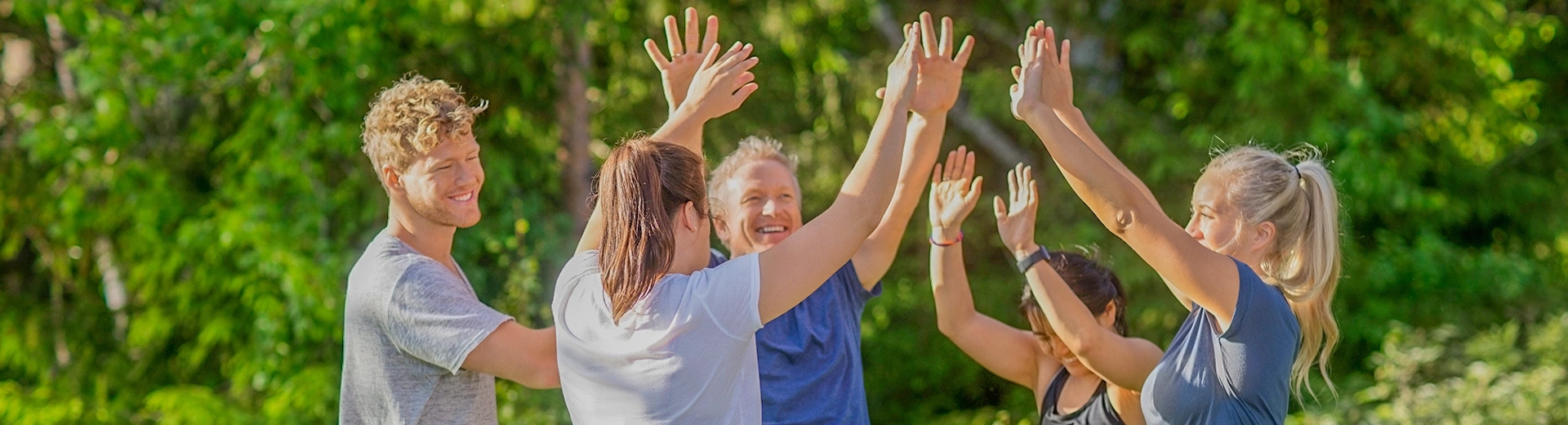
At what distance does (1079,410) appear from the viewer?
267 centimetres

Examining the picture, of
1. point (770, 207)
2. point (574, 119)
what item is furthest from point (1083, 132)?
point (574, 119)

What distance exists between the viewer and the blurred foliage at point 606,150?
5.29 metres

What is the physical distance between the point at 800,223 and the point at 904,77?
75 cm

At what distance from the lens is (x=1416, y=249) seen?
6.02 meters

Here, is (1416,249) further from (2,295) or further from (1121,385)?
(2,295)

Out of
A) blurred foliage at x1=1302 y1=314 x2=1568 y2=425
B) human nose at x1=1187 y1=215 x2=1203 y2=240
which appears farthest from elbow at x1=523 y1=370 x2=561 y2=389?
blurred foliage at x1=1302 y1=314 x2=1568 y2=425

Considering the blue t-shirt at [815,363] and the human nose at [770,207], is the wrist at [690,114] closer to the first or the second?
the blue t-shirt at [815,363]

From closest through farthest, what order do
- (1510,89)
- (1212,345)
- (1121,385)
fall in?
(1212,345), (1121,385), (1510,89)

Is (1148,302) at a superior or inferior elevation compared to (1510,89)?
inferior

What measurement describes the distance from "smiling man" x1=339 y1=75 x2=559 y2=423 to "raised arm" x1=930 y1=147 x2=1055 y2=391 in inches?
36.4

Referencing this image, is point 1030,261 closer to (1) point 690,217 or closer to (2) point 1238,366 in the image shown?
(2) point 1238,366

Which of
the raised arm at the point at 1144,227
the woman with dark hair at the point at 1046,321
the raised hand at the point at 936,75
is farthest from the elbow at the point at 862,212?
the woman with dark hair at the point at 1046,321

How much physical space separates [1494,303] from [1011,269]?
2321mm

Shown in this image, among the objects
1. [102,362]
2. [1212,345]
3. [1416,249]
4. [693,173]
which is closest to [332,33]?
[102,362]
